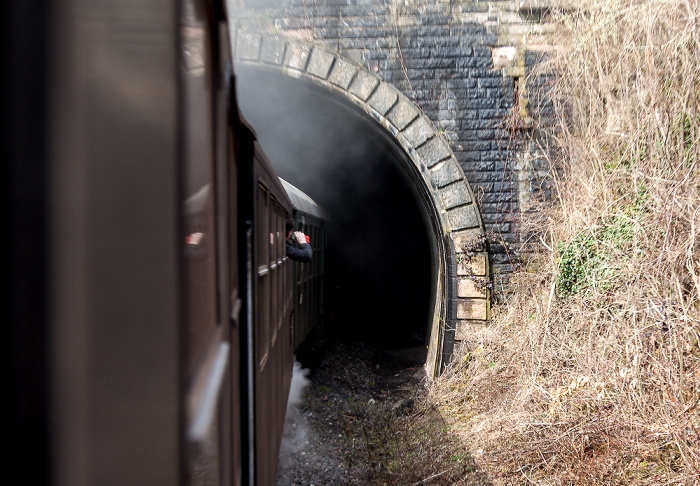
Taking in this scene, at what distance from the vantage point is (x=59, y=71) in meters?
0.41

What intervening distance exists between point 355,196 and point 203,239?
15.4 m

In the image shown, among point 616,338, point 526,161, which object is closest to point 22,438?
point 616,338

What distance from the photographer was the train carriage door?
0.73 metres

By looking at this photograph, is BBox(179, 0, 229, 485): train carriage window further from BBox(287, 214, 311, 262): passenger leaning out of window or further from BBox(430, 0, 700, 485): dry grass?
BBox(287, 214, 311, 262): passenger leaning out of window

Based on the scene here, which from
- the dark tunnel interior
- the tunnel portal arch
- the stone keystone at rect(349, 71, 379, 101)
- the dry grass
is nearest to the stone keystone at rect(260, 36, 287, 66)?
the tunnel portal arch

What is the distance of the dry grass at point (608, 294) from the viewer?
11.6 ft

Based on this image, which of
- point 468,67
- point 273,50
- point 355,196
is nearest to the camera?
point 468,67

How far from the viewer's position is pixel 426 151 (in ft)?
22.9

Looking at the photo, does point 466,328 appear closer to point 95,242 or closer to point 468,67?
point 468,67

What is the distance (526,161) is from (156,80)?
23.1 feet

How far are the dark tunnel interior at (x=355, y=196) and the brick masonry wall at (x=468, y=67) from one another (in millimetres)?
895

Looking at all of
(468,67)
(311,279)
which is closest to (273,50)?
(468,67)

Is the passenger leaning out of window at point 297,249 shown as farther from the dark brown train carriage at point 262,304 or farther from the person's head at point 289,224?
the dark brown train carriage at point 262,304

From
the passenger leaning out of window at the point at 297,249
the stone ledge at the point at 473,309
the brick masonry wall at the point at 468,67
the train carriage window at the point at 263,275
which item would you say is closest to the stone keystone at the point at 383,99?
the brick masonry wall at the point at 468,67
